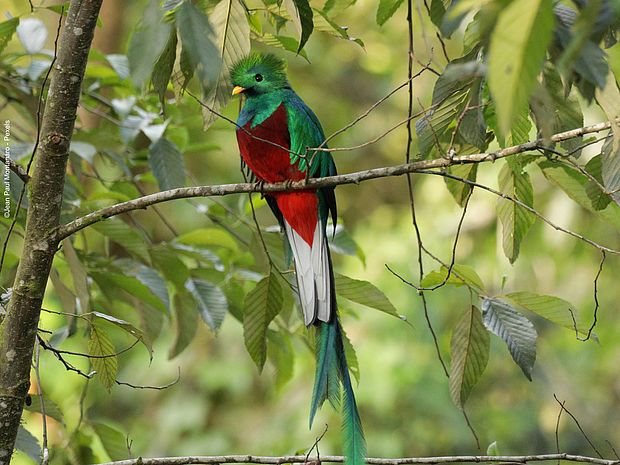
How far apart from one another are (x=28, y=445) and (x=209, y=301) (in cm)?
57

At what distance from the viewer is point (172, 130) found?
2189 mm

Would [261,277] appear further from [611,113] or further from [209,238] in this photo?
[611,113]

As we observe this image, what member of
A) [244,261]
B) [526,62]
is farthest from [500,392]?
[526,62]

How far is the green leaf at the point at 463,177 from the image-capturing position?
1559 mm

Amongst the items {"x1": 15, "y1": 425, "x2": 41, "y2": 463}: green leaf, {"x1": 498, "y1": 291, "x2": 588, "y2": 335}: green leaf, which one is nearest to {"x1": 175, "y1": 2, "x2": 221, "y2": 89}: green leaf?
{"x1": 498, "y1": 291, "x2": 588, "y2": 335}: green leaf

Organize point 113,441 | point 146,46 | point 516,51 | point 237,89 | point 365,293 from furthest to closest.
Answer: point 237,89
point 113,441
point 365,293
point 146,46
point 516,51

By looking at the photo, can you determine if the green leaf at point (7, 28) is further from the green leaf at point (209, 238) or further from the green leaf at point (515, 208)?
the green leaf at point (515, 208)

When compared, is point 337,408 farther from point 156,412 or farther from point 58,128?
point 156,412

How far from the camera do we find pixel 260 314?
5.36ft

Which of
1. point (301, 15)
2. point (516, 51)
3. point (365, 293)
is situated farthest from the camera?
point (365, 293)

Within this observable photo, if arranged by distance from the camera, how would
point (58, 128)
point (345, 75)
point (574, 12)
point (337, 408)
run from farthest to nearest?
point (345, 75) → point (337, 408) → point (58, 128) → point (574, 12)

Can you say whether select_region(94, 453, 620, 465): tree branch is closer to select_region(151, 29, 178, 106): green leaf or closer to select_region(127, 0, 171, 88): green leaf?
select_region(151, 29, 178, 106): green leaf

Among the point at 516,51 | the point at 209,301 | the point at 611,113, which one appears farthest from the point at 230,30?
the point at 209,301

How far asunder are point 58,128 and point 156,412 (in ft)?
16.6
